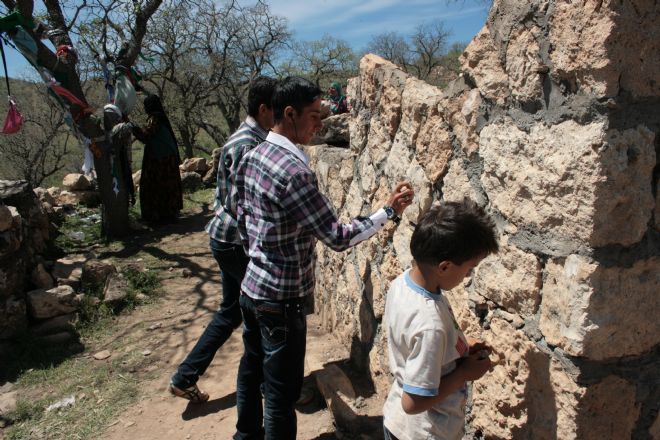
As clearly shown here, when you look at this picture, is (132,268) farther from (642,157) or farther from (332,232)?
(642,157)

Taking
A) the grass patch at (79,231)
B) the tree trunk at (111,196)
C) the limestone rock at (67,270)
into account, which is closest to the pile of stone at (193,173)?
the grass patch at (79,231)

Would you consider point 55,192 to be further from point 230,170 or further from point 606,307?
point 606,307

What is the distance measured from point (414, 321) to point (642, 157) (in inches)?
26.9

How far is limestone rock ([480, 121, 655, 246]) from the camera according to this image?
1187 mm

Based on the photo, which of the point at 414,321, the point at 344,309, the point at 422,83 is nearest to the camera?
the point at 414,321

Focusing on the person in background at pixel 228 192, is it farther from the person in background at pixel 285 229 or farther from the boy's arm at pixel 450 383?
the boy's arm at pixel 450 383

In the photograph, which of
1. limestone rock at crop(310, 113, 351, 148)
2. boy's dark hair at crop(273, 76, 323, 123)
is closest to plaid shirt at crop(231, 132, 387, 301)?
boy's dark hair at crop(273, 76, 323, 123)

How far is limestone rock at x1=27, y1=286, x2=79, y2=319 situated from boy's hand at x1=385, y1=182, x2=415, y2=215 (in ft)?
11.8

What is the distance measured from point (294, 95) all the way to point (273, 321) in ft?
2.86

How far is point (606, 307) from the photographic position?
127 centimetres

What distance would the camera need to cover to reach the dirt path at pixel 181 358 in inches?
109

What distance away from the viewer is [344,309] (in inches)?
125

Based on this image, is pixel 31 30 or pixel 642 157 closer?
pixel 642 157

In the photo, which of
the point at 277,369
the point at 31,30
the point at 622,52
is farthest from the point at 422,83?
the point at 31,30
